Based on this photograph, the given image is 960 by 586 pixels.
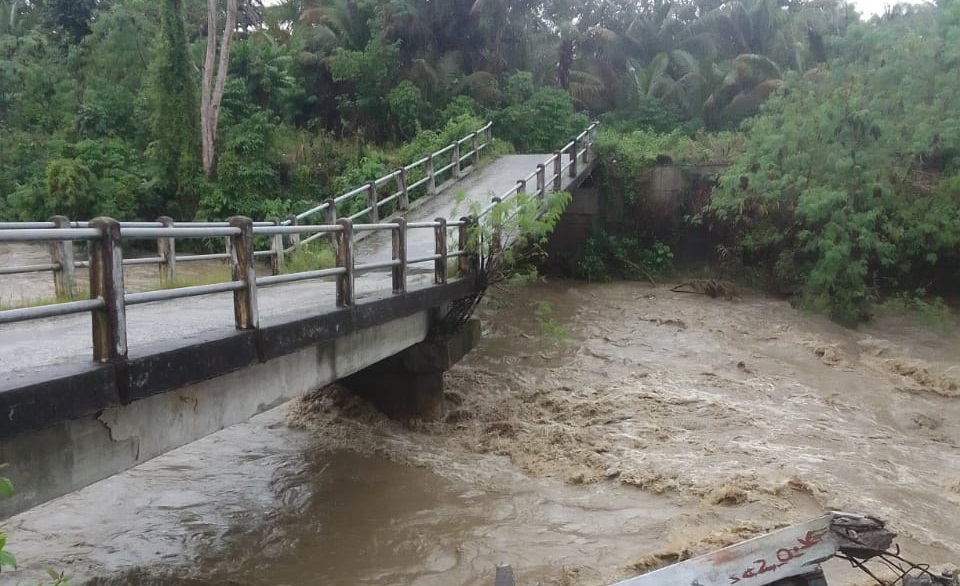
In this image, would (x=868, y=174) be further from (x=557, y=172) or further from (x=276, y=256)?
(x=276, y=256)

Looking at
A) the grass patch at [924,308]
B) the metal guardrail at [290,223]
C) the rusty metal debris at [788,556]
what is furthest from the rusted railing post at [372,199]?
the grass patch at [924,308]

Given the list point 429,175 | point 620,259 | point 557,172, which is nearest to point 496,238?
point 429,175

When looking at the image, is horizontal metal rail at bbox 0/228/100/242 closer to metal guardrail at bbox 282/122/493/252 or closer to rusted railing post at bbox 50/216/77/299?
rusted railing post at bbox 50/216/77/299

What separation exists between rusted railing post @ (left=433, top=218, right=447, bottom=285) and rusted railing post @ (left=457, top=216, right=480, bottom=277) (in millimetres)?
464

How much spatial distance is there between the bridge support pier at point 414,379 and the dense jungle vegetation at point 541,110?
29.0 feet

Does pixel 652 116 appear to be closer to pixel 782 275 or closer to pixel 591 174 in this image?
pixel 591 174

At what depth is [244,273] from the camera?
195 inches

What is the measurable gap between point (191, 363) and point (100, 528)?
9.69 feet

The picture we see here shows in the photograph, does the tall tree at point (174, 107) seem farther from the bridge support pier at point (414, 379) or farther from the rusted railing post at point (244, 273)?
the rusted railing post at point (244, 273)

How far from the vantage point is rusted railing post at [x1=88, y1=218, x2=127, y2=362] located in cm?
376

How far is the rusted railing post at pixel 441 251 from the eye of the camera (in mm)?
8359

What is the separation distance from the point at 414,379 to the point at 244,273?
14.2 ft

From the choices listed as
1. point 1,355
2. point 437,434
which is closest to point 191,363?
point 1,355

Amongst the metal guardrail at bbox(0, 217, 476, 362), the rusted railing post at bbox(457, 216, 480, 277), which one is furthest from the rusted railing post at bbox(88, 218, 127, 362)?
the rusted railing post at bbox(457, 216, 480, 277)
